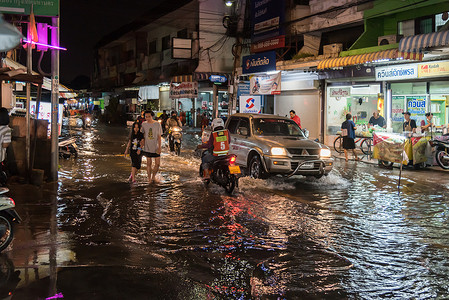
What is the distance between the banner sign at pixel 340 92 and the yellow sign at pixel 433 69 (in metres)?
5.12

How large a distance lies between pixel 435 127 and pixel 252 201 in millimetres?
10469

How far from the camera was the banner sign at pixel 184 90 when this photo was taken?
35.0 m

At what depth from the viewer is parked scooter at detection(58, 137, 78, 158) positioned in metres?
17.4

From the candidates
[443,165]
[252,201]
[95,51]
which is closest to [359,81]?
[443,165]

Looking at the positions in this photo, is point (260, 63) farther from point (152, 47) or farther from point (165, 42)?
point (152, 47)

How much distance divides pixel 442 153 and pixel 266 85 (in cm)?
1199

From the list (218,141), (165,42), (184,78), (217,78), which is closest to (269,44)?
(217,78)

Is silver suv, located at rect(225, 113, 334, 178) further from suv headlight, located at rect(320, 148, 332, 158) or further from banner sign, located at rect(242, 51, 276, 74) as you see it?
banner sign, located at rect(242, 51, 276, 74)

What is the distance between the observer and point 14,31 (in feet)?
24.6

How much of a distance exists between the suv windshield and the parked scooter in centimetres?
770

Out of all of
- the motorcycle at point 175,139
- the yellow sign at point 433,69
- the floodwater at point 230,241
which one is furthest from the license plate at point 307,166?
the motorcycle at point 175,139

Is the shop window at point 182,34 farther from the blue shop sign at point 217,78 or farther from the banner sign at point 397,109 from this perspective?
the banner sign at point 397,109

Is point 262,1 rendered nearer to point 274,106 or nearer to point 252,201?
point 274,106

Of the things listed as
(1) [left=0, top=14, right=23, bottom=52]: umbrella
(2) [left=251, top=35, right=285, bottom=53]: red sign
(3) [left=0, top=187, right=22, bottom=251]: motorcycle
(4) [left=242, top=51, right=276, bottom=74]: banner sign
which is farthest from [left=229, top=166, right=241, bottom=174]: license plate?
(2) [left=251, top=35, right=285, bottom=53]: red sign
